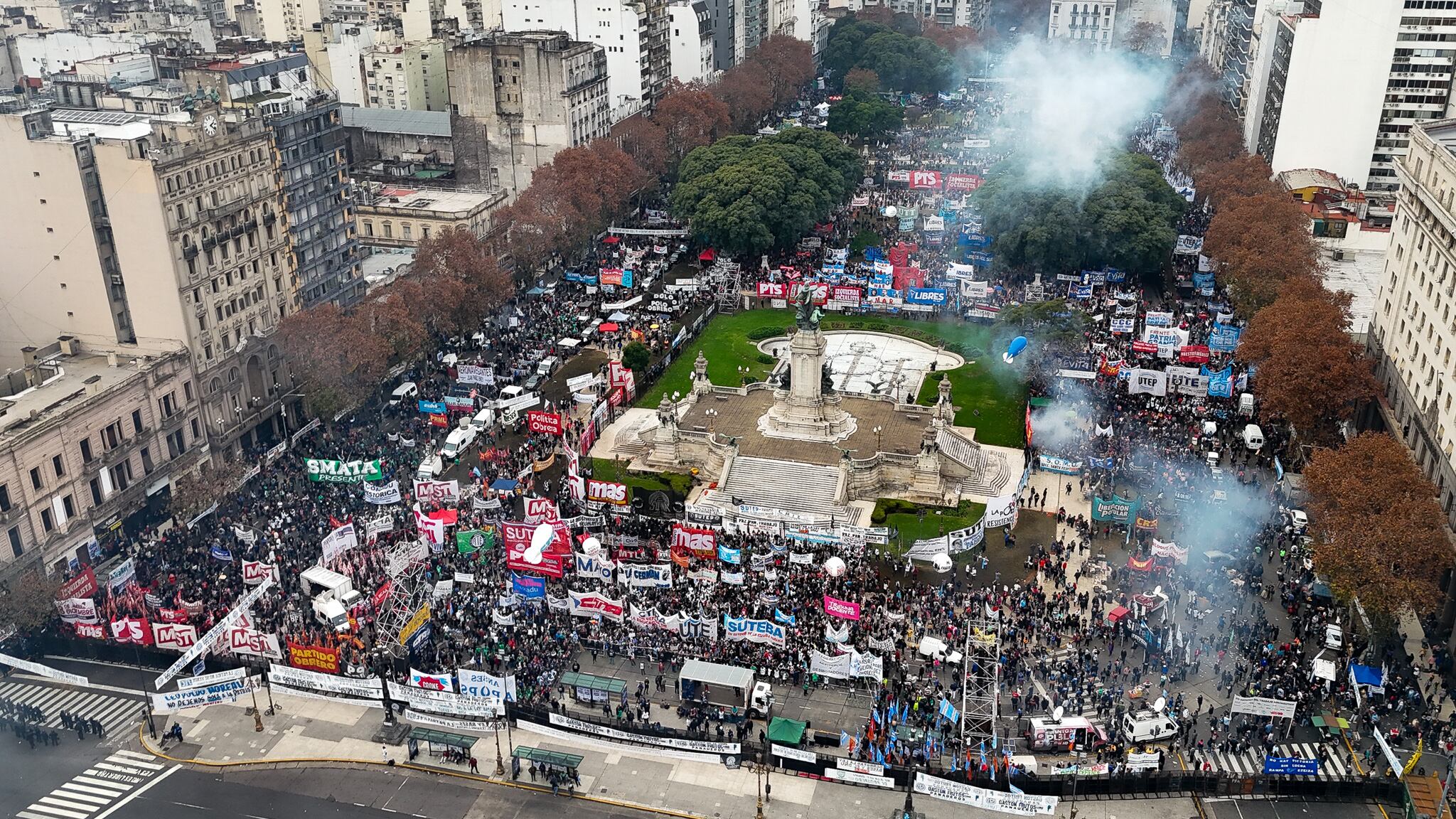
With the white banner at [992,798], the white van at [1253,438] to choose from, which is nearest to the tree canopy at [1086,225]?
the white van at [1253,438]

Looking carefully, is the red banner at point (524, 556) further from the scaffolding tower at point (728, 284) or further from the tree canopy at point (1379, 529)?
the scaffolding tower at point (728, 284)

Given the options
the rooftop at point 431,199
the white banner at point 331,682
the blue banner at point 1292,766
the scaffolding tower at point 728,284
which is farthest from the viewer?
the rooftop at point 431,199

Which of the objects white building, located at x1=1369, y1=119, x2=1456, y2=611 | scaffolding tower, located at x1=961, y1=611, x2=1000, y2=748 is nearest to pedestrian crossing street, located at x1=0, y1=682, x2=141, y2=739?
scaffolding tower, located at x1=961, y1=611, x2=1000, y2=748

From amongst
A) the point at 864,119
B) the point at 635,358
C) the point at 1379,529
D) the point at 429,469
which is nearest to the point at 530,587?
the point at 429,469

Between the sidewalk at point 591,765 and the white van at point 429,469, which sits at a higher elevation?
the white van at point 429,469

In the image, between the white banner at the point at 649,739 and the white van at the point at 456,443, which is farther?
the white van at the point at 456,443

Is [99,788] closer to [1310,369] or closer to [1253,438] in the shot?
[1310,369]

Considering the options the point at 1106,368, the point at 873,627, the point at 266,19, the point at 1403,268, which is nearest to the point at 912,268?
the point at 1106,368
